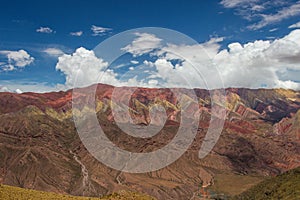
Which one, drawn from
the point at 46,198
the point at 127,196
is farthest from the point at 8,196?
the point at 127,196

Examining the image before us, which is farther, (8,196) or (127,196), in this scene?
(127,196)

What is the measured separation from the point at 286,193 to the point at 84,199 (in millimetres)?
114950

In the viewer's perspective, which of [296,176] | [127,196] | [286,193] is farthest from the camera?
[296,176]

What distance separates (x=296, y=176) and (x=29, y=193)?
14009 cm

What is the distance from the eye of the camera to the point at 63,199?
69.9 m

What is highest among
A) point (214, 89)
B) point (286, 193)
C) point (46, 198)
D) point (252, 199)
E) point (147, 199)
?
point (214, 89)

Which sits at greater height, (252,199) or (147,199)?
(147,199)

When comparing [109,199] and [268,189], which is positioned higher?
[109,199]

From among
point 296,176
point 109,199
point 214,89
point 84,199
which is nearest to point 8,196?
point 84,199

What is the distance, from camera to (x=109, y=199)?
74.0 m

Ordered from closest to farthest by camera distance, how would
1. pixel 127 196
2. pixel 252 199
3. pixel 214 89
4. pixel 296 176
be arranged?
pixel 214 89 → pixel 127 196 → pixel 296 176 → pixel 252 199

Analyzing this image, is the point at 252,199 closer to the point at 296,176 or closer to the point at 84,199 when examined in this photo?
the point at 296,176

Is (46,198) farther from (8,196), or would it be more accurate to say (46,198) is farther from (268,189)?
(268,189)

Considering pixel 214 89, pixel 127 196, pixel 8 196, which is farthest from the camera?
pixel 127 196
